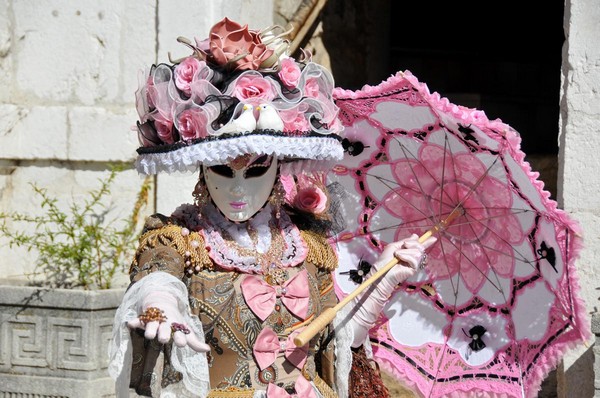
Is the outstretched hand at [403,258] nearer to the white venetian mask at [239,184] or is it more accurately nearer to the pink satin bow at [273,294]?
the pink satin bow at [273,294]

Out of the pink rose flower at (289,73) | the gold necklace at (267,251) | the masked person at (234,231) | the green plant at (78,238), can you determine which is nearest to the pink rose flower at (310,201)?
the masked person at (234,231)

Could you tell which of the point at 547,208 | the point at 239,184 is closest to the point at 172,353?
the point at 239,184

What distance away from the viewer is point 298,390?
11.8ft

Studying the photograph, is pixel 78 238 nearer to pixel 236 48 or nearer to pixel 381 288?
pixel 381 288

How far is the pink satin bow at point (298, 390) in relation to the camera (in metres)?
3.54

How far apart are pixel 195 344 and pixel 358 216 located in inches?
50.1

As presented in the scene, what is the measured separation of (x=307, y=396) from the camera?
3.59 meters

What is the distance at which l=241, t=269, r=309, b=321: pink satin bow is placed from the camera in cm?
355

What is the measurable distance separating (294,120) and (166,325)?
2.52ft

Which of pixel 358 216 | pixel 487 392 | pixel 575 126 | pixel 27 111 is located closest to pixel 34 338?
pixel 27 111

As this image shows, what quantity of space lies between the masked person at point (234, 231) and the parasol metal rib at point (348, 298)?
0.10 meters

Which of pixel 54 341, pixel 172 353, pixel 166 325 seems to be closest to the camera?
pixel 166 325

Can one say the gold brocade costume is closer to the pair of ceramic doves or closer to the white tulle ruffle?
the white tulle ruffle

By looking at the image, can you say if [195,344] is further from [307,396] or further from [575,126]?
[575,126]
